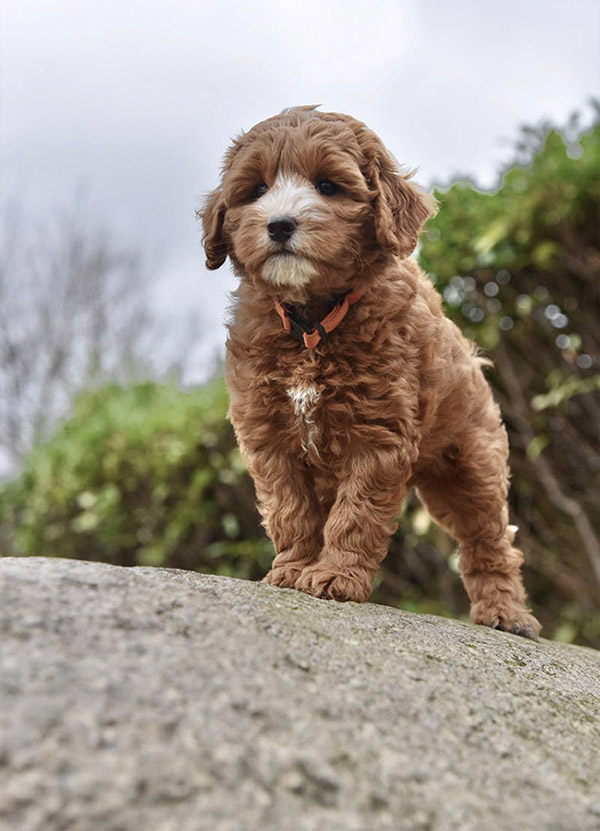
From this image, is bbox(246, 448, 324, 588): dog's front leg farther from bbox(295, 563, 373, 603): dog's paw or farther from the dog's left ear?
the dog's left ear

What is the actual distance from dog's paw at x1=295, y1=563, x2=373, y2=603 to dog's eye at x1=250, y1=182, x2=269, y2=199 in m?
1.36

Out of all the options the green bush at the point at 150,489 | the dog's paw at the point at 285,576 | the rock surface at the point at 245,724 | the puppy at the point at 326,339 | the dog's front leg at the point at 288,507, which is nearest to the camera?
the rock surface at the point at 245,724

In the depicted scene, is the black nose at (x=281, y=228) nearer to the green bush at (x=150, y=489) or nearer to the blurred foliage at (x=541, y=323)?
the blurred foliage at (x=541, y=323)

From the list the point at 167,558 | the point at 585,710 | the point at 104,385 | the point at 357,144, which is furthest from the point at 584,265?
the point at 104,385

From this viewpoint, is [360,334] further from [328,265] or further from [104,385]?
[104,385]

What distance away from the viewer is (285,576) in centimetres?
333

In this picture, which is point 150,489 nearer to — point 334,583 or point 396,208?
point 334,583

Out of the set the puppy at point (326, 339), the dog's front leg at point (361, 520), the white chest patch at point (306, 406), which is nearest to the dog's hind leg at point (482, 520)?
the puppy at point (326, 339)

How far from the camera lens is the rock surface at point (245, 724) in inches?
66.2

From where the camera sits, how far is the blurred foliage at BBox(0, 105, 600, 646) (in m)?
5.58

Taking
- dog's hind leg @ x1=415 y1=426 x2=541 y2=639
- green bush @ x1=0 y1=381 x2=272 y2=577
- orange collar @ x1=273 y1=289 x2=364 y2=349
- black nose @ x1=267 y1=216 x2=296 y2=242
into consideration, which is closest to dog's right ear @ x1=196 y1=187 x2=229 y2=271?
orange collar @ x1=273 y1=289 x2=364 y2=349

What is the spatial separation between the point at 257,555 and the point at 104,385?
4093mm

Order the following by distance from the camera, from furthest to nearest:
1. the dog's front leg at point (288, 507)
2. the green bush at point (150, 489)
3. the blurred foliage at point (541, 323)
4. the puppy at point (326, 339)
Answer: the green bush at point (150, 489)
the blurred foliage at point (541, 323)
the dog's front leg at point (288, 507)
the puppy at point (326, 339)

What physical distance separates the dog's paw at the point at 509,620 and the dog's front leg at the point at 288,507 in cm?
98
